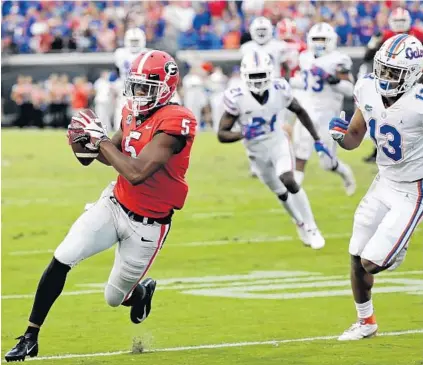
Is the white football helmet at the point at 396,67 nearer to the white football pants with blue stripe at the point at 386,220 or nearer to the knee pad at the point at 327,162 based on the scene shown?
the white football pants with blue stripe at the point at 386,220

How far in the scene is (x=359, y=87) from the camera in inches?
246

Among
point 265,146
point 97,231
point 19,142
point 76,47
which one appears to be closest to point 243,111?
point 265,146

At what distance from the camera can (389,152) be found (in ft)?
20.0

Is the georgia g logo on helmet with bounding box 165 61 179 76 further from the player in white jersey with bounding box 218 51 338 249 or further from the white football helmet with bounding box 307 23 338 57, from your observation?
the white football helmet with bounding box 307 23 338 57

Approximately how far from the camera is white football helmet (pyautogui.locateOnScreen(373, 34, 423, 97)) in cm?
594

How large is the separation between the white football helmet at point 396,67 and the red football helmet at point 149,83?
1082 millimetres

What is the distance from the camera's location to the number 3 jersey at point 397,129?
237 inches

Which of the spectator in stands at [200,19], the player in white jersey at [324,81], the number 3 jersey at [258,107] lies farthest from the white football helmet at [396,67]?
the spectator in stands at [200,19]

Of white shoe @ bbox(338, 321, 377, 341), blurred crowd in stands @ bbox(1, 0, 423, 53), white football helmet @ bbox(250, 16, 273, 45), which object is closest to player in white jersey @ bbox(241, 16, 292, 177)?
white football helmet @ bbox(250, 16, 273, 45)

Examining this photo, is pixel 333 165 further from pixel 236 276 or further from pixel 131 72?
pixel 131 72

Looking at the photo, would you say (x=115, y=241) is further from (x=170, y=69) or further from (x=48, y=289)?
(x=170, y=69)

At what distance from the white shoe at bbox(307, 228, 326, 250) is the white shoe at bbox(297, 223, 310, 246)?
0.04 meters

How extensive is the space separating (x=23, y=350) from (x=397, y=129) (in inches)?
87.2

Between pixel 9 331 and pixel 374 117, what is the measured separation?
2521 mm
